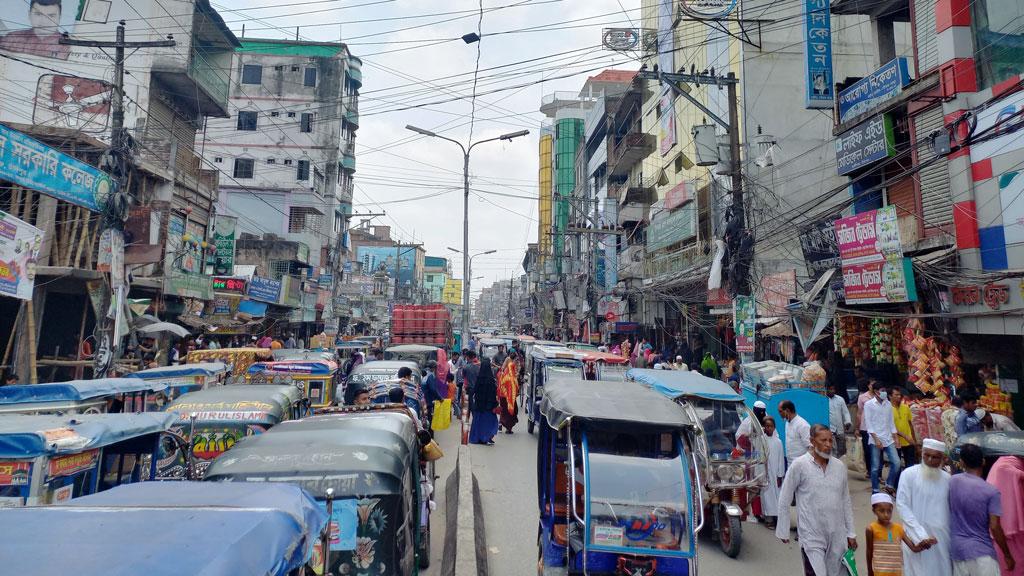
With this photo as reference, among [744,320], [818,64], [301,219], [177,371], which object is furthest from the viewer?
[301,219]

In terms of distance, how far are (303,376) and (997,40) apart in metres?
14.3

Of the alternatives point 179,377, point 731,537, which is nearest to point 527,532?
point 731,537

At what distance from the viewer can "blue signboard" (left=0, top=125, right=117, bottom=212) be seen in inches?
405

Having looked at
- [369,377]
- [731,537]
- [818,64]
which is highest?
[818,64]

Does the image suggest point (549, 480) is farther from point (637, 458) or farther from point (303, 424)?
point (303, 424)

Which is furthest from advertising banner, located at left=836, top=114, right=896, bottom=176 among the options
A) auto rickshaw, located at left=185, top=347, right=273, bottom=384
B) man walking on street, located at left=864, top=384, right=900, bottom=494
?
auto rickshaw, located at left=185, top=347, right=273, bottom=384

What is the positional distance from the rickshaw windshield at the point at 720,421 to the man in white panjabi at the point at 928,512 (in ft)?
9.82

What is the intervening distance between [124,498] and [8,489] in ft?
7.74

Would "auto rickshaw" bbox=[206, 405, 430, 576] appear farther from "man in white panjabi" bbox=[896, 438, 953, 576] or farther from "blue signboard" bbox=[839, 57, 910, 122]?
"blue signboard" bbox=[839, 57, 910, 122]

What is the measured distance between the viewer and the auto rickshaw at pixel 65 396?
6.87 metres

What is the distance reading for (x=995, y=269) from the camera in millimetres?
9961

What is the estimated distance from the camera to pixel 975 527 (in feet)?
15.5

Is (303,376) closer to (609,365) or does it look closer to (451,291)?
(609,365)

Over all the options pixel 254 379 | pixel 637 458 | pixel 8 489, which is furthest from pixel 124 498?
pixel 254 379
